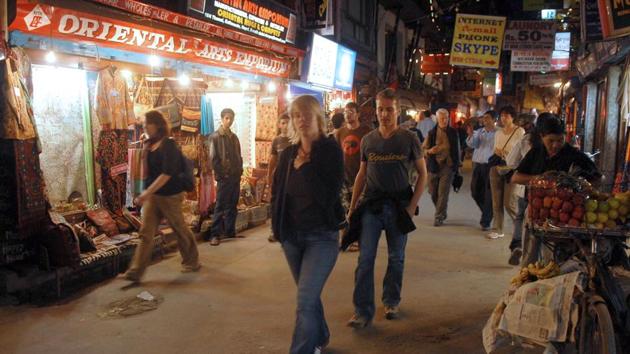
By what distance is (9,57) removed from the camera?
5113mm

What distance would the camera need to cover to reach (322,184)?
3607mm

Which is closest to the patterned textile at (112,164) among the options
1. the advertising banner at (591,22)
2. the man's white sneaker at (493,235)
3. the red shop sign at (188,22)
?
the red shop sign at (188,22)

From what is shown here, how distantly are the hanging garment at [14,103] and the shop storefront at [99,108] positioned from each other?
0.01 metres

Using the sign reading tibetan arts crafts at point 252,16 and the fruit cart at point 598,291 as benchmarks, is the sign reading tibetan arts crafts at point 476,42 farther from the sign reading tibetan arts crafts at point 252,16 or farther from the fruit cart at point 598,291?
the fruit cart at point 598,291

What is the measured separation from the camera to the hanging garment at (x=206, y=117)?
8609mm

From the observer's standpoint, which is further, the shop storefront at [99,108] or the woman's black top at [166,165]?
the woman's black top at [166,165]

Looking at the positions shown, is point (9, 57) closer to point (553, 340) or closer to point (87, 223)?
point (87, 223)

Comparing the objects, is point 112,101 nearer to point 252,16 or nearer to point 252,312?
point 252,16

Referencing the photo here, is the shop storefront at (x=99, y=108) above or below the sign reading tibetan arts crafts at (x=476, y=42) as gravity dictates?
below

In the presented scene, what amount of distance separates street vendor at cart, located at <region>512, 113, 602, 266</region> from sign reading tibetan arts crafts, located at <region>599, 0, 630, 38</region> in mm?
2875

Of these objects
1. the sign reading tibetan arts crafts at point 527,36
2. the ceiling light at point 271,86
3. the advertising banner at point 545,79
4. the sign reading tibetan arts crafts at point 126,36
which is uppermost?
the sign reading tibetan arts crafts at point 527,36

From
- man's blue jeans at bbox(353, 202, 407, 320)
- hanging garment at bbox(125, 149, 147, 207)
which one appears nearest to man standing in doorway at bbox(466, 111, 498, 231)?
man's blue jeans at bbox(353, 202, 407, 320)

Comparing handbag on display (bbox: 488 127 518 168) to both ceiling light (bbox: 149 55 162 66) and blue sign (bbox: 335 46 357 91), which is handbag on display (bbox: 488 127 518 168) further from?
blue sign (bbox: 335 46 357 91)

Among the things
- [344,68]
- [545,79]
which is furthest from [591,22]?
→ [545,79]
